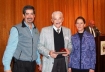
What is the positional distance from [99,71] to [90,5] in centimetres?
364

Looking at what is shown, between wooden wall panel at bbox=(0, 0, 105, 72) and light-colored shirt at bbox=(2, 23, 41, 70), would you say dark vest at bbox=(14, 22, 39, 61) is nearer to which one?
light-colored shirt at bbox=(2, 23, 41, 70)

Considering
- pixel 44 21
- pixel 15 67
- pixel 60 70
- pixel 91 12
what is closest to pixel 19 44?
pixel 15 67

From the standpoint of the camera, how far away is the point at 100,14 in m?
6.96

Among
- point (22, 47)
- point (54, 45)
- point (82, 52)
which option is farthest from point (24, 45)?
point (82, 52)

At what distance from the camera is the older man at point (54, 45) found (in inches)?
93.0

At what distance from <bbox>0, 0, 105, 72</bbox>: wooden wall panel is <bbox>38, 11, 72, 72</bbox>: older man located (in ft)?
7.97

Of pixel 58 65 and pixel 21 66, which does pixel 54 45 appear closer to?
pixel 58 65

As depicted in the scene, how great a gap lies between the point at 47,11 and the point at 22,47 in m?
3.16

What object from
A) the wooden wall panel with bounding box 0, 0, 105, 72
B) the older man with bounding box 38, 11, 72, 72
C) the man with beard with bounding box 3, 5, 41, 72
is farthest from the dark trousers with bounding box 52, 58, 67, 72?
the wooden wall panel with bounding box 0, 0, 105, 72

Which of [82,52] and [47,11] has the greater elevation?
[47,11]

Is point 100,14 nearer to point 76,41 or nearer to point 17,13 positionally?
point 17,13

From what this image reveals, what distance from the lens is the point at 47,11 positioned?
537cm

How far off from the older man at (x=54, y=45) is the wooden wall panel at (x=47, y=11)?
2429 mm

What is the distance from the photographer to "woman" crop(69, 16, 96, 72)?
263cm
